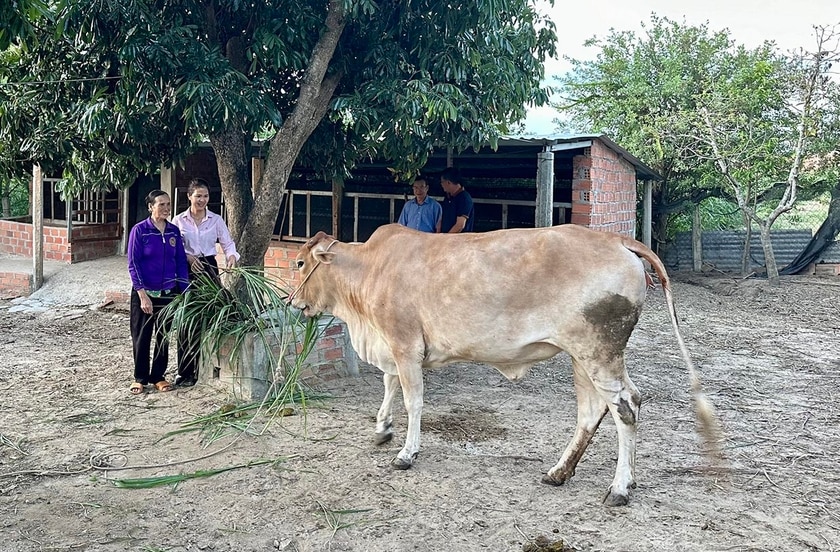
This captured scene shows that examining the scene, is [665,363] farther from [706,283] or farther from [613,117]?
[613,117]

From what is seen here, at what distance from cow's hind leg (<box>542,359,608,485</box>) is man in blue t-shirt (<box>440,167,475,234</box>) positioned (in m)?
3.11

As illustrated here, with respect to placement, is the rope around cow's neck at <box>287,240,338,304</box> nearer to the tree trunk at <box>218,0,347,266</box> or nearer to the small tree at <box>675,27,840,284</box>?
the tree trunk at <box>218,0,347,266</box>

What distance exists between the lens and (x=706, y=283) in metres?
12.7

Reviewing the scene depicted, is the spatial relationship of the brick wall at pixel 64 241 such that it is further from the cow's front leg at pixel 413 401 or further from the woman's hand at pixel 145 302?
the cow's front leg at pixel 413 401

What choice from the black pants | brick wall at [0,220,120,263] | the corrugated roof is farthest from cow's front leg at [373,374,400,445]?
brick wall at [0,220,120,263]

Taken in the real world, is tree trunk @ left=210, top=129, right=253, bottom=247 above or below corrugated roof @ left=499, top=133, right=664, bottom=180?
below

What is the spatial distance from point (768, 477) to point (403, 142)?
406cm

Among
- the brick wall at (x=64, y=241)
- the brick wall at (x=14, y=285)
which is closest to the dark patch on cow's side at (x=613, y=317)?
the brick wall at (x=14, y=285)

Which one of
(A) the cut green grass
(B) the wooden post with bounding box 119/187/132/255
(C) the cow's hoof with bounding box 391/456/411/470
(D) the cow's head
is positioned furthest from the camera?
(B) the wooden post with bounding box 119/187/132/255

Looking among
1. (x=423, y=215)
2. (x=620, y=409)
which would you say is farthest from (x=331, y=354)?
(x=620, y=409)

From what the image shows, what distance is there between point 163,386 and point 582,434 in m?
3.31

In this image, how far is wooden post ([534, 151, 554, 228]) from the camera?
9.05m

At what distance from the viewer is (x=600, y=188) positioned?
10.4 metres

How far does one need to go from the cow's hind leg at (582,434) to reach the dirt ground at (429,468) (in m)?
0.08
